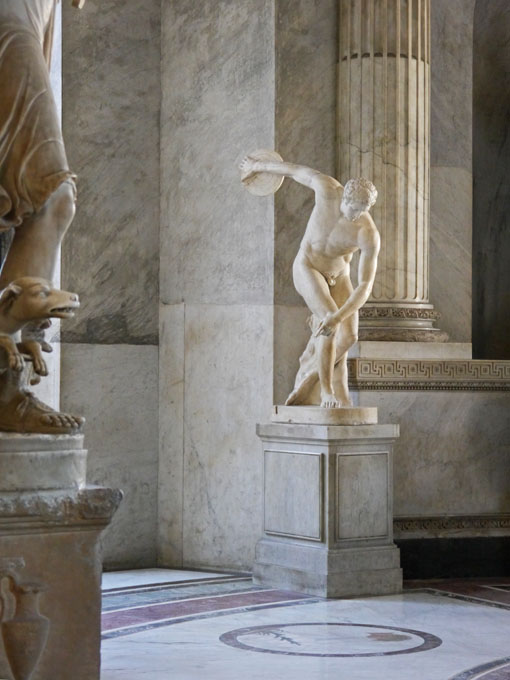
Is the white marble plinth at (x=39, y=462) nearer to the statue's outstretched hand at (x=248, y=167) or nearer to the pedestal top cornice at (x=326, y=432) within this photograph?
the pedestal top cornice at (x=326, y=432)

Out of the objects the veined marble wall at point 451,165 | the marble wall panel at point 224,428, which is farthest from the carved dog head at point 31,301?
the veined marble wall at point 451,165

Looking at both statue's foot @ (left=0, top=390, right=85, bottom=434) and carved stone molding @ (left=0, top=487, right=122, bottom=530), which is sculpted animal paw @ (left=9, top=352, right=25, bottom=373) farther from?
carved stone molding @ (left=0, top=487, right=122, bottom=530)

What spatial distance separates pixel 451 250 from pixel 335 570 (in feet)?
10.1

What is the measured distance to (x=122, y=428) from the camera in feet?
34.1

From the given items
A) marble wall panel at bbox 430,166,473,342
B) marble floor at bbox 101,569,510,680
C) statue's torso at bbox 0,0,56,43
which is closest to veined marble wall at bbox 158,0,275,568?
marble floor at bbox 101,569,510,680

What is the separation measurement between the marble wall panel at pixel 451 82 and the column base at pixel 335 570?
133 inches

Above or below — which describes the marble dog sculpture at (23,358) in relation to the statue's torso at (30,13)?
below

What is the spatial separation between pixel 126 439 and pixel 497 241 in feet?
14.3

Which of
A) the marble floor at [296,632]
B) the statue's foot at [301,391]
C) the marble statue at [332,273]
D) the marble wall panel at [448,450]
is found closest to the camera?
the marble floor at [296,632]

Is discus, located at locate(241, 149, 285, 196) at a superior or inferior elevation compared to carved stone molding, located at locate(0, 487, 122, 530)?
superior

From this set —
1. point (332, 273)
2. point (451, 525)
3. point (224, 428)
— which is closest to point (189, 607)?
point (224, 428)

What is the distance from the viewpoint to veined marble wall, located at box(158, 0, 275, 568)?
10.1 m

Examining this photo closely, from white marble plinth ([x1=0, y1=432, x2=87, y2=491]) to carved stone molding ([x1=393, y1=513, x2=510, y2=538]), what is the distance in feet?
16.9

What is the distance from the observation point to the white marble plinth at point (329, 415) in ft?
29.3
